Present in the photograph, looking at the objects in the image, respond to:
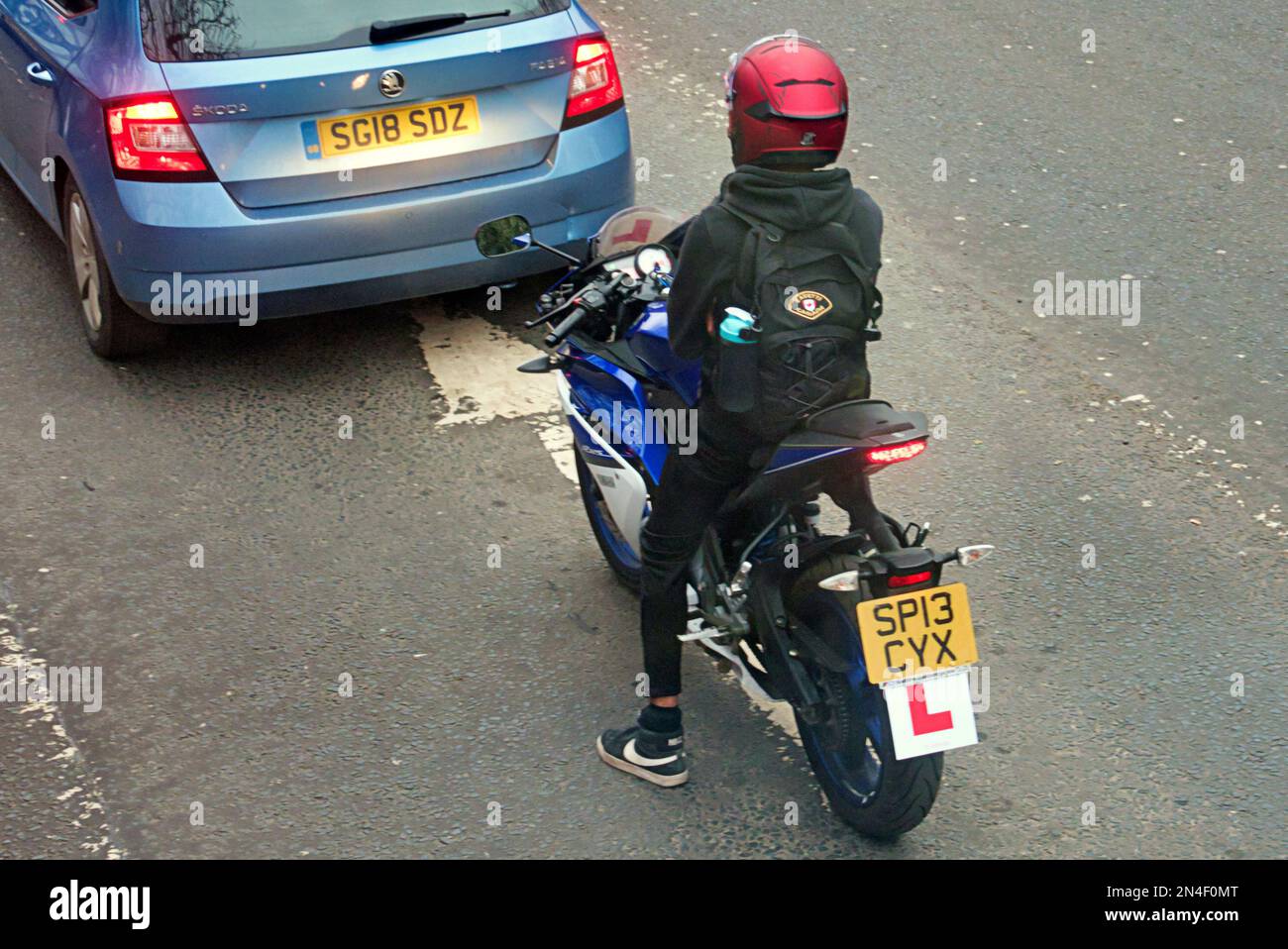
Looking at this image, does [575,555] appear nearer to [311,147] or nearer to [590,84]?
[311,147]

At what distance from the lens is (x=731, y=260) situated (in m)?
3.71

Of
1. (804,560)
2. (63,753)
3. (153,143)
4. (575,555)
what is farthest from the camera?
(153,143)

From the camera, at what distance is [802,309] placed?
12.2ft

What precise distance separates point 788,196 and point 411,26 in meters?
2.71

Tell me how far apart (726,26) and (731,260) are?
6.12 metres

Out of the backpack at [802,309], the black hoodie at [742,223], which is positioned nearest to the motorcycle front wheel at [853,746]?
the backpack at [802,309]

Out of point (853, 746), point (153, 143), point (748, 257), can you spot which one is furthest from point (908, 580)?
point (153, 143)

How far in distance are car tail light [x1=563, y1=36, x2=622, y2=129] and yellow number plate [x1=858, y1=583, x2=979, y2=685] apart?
313cm

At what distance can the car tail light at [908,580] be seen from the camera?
367 cm
